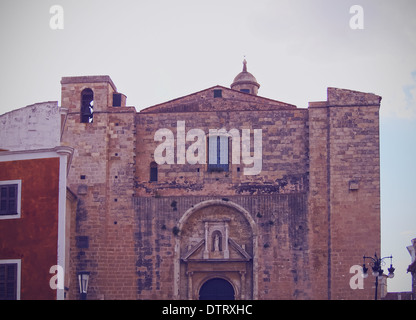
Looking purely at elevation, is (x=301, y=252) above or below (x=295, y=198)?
below

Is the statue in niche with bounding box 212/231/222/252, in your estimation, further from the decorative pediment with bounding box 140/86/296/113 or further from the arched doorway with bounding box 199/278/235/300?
the decorative pediment with bounding box 140/86/296/113

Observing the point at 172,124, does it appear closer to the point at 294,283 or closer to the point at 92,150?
the point at 92,150

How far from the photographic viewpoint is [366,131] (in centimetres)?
3369

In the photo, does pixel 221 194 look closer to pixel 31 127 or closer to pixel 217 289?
pixel 217 289

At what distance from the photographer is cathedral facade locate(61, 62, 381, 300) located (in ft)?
108

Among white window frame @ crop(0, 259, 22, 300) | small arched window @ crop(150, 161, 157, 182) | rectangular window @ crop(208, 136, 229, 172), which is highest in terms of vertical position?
rectangular window @ crop(208, 136, 229, 172)

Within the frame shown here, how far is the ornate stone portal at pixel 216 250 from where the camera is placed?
109 feet

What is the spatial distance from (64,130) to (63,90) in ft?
5.62

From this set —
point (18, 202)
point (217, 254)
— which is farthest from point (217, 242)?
point (18, 202)

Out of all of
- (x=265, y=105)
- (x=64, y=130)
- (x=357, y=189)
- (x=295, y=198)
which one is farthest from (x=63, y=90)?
(x=357, y=189)

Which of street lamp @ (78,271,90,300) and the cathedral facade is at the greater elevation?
the cathedral facade

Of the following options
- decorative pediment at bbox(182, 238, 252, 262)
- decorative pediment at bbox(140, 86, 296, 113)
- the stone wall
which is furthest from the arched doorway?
the stone wall

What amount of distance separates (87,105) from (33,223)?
8.88 meters

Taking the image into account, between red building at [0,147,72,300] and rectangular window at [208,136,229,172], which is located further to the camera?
rectangular window at [208,136,229,172]
